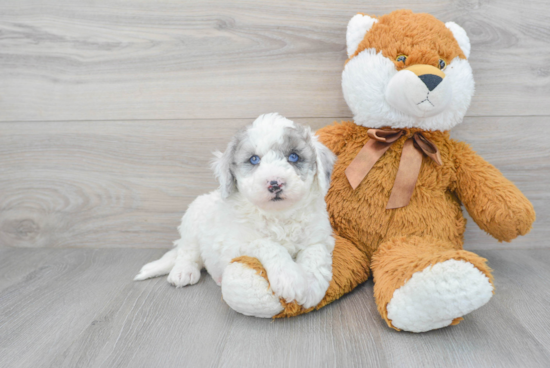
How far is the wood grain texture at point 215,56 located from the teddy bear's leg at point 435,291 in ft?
2.18

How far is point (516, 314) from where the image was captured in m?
1.00

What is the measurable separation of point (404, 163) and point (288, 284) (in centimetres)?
49

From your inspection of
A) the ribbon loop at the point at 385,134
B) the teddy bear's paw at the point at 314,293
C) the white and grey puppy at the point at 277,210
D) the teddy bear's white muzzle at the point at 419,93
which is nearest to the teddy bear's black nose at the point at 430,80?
the teddy bear's white muzzle at the point at 419,93

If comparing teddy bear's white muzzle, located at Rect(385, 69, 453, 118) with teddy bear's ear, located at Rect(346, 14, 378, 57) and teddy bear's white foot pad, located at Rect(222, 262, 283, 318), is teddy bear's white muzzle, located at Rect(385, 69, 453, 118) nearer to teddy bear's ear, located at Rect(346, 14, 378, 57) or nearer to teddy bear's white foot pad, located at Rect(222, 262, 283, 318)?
teddy bear's ear, located at Rect(346, 14, 378, 57)

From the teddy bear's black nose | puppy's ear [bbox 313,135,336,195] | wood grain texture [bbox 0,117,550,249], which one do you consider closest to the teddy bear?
the teddy bear's black nose

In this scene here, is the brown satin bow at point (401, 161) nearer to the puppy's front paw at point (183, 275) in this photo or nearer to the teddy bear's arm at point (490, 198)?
the teddy bear's arm at point (490, 198)

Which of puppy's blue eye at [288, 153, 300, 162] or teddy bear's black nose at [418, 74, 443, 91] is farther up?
teddy bear's black nose at [418, 74, 443, 91]

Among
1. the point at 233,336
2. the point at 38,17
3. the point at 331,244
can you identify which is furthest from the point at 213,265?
the point at 38,17

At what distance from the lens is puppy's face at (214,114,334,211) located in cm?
91

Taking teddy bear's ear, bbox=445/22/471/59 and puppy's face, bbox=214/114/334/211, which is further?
teddy bear's ear, bbox=445/22/471/59

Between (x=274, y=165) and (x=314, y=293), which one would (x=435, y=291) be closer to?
(x=314, y=293)

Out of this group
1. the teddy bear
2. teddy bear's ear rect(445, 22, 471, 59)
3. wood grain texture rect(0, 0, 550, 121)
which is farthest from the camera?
wood grain texture rect(0, 0, 550, 121)

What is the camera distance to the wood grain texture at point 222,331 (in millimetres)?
833

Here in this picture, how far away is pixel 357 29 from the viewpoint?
3.82 ft
